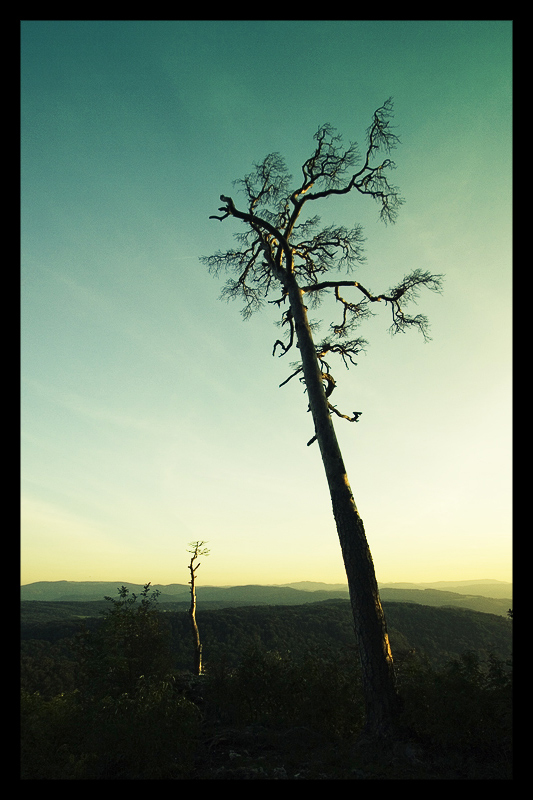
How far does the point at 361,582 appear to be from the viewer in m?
7.00

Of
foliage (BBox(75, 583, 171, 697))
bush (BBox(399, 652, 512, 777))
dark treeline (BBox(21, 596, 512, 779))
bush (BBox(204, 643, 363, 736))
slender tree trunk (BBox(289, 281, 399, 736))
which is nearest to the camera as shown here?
dark treeline (BBox(21, 596, 512, 779))

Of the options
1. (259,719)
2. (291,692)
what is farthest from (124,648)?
(291,692)

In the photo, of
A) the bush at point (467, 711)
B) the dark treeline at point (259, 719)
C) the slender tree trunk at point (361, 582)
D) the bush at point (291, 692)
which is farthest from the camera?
the bush at point (291, 692)

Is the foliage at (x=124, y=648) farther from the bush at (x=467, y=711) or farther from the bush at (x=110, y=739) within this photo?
the bush at (x=467, y=711)

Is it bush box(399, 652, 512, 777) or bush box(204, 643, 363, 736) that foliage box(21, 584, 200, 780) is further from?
bush box(399, 652, 512, 777)

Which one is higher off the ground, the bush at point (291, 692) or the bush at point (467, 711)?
the bush at point (467, 711)

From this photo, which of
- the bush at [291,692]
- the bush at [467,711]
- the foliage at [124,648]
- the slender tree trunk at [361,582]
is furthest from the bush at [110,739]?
the bush at [467,711]

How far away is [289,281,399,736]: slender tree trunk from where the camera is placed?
6324 millimetres

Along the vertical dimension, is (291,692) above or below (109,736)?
below

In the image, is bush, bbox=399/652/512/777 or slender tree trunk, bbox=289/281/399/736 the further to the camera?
slender tree trunk, bbox=289/281/399/736

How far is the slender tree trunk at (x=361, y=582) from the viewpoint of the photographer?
632 cm

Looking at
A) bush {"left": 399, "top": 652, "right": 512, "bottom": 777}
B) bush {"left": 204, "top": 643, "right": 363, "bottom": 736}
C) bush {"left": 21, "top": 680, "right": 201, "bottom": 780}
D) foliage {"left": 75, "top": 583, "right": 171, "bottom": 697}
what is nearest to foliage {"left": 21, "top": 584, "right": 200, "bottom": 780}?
bush {"left": 21, "top": 680, "right": 201, "bottom": 780}

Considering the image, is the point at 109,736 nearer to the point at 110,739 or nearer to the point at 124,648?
the point at 110,739
